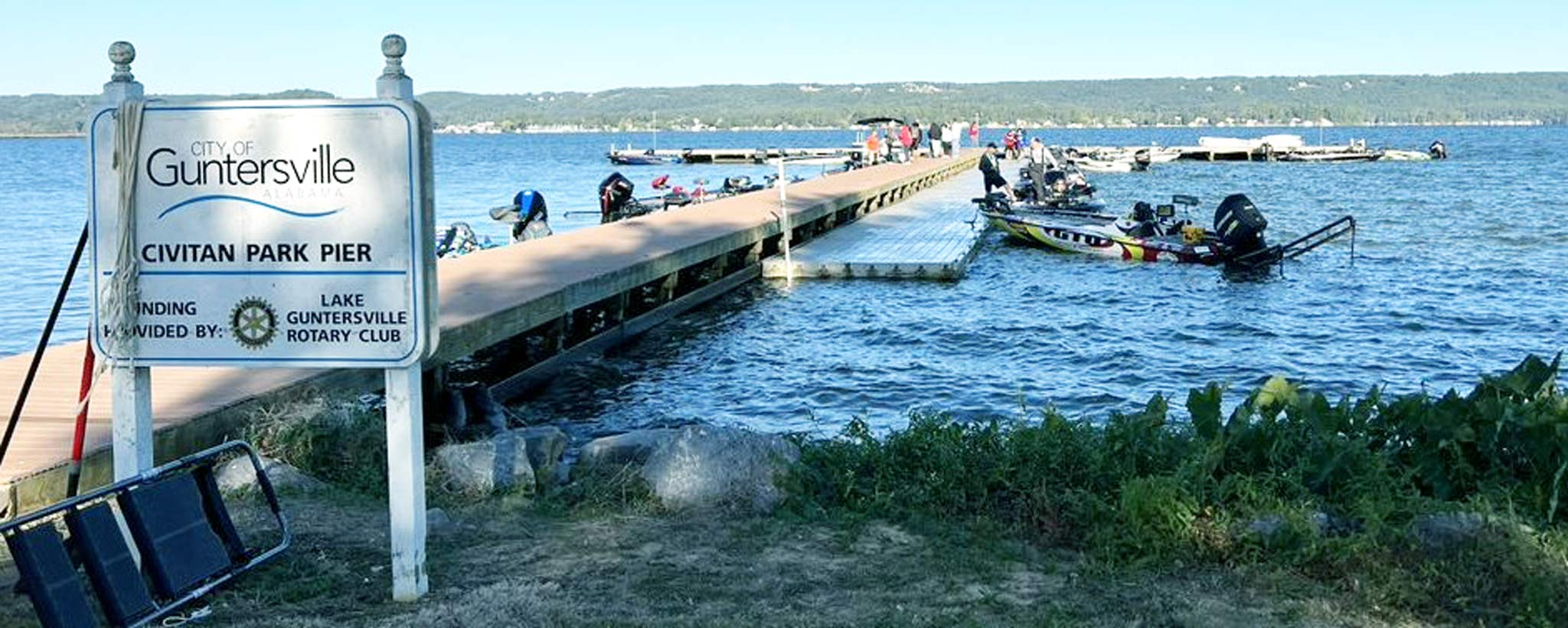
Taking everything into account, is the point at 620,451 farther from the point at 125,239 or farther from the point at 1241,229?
the point at 1241,229

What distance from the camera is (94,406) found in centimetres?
739

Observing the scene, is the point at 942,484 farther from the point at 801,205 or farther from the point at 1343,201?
the point at 1343,201

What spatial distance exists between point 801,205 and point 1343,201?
25007 mm

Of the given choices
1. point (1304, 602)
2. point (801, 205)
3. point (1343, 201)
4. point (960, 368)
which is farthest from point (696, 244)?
point (1343, 201)

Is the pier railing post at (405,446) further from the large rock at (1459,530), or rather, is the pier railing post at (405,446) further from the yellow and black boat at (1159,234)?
the yellow and black boat at (1159,234)

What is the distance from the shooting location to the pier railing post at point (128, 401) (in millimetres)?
4809

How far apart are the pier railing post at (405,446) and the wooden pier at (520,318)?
76.3 inches

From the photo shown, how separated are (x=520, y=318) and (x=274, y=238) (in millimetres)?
7566

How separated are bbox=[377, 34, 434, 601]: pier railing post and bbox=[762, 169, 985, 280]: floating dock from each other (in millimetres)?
16776

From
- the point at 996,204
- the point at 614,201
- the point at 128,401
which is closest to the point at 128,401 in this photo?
the point at 128,401

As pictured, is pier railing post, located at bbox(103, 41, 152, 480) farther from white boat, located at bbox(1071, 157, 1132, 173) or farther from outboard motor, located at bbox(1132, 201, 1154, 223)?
white boat, located at bbox(1071, 157, 1132, 173)

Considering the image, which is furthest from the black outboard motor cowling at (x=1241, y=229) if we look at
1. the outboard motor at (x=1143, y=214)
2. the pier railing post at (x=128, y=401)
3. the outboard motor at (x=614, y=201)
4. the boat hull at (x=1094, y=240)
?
the pier railing post at (x=128, y=401)

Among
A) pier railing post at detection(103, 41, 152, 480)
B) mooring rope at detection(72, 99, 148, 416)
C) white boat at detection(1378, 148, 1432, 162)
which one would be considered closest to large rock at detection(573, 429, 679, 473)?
pier railing post at detection(103, 41, 152, 480)

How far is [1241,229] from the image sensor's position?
76.0 feet
